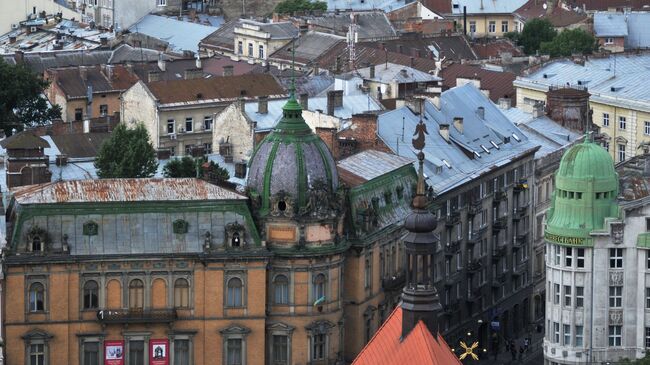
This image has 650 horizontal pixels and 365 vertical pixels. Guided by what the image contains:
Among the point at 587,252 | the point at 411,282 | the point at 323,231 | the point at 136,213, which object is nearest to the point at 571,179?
the point at 587,252

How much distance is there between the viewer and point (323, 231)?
467 feet

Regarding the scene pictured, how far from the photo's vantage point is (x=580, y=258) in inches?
5891

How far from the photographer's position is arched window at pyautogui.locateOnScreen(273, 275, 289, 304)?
14225 cm

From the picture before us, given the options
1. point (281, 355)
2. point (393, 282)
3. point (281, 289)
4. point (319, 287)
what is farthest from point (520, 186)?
point (281, 355)

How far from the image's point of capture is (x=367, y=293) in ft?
484

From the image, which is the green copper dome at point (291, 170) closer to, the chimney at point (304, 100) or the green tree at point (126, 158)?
the green tree at point (126, 158)

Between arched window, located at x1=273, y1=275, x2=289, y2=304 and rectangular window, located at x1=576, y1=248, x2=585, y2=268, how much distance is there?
17.4 m

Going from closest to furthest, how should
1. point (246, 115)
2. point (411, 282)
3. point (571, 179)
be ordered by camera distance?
point (411, 282) < point (571, 179) < point (246, 115)

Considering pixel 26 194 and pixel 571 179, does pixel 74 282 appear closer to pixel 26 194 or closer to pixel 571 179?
pixel 26 194

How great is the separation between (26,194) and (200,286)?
10.4 meters

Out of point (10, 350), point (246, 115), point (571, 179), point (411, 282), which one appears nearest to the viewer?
point (411, 282)

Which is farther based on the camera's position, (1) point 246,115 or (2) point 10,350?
(1) point 246,115

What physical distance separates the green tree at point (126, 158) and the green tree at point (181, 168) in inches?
37.4

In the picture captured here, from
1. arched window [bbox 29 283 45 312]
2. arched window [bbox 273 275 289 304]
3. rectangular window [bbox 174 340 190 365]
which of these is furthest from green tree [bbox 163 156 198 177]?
arched window [bbox 29 283 45 312]
